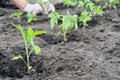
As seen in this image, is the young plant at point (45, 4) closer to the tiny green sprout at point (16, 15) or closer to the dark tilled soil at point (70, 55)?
the tiny green sprout at point (16, 15)

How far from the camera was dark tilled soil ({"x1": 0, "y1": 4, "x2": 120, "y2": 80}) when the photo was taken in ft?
5.44

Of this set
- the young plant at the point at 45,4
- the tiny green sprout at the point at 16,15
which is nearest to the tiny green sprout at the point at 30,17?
the tiny green sprout at the point at 16,15

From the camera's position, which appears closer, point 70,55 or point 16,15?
point 70,55

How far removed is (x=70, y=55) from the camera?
6.26ft

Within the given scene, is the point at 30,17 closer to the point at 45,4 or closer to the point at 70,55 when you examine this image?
the point at 45,4

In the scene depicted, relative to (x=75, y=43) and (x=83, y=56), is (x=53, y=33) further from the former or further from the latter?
(x=83, y=56)

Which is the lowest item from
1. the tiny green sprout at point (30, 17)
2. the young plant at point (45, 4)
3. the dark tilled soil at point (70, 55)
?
the dark tilled soil at point (70, 55)

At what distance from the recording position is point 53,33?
8.12 feet

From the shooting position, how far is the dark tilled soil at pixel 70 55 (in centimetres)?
166

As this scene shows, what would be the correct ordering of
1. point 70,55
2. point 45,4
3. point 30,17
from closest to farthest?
point 70,55, point 30,17, point 45,4

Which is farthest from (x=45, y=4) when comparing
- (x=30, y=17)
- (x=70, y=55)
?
(x=70, y=55)

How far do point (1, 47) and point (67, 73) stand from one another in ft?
Answer: 2.22

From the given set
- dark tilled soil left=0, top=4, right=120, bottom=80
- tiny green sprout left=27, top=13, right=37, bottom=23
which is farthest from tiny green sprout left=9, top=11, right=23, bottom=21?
dark tilled soil left=0, top=4, right=120, bottom=80

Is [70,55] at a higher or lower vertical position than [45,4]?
lower
